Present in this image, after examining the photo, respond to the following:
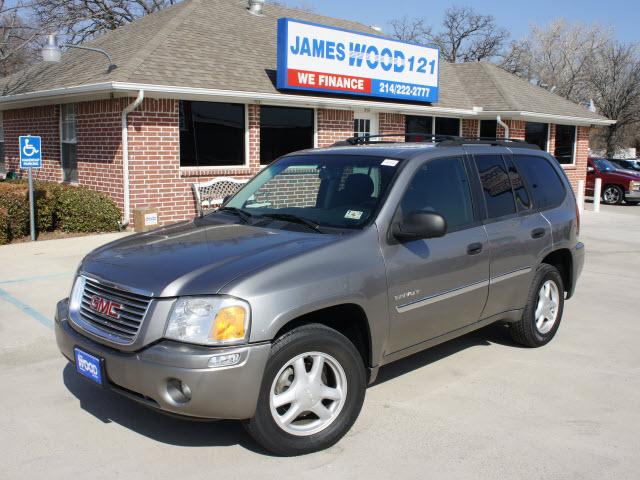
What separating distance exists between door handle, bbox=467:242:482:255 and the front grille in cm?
237

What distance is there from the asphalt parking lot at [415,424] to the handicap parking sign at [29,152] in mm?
4940

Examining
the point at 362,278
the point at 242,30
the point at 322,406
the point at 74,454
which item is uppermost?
the point at 242,30

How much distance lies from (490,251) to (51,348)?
380 centimetres

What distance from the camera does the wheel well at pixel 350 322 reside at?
3.95 meters

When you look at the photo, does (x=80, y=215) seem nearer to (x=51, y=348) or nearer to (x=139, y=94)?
(x=139, y=94)

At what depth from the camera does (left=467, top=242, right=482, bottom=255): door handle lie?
187 inches

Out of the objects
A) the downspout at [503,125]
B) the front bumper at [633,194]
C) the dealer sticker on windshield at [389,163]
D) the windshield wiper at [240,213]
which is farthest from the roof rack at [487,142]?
the front bumper at [633,194]

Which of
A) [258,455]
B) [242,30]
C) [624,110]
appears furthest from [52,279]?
[624,110]

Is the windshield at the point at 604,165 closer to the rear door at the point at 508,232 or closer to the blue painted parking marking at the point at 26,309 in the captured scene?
the rear door at the point at 508,232

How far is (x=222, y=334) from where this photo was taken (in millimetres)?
3387

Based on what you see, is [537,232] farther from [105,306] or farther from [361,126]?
[361,126]

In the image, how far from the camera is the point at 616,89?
1631 inches

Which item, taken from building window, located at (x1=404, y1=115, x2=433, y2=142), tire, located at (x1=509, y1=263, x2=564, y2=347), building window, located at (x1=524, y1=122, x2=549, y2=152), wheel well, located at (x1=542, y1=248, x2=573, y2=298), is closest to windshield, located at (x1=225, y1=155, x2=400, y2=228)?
tire, located at (x1=509, y1=263, x2=564, y2=347)

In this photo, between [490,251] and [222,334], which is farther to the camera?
[490,251]
